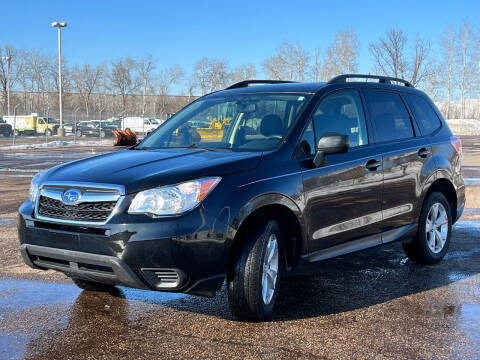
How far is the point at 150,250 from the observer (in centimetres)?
379

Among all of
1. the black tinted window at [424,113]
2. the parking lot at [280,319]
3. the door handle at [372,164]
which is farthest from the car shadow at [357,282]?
the black tinted window at [424,113]

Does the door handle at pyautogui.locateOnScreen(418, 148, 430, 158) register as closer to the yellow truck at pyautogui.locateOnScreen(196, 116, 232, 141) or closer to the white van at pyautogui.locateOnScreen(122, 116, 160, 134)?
the yellow truck at pyautogui.locateOnScreen(196, 116, 232, 141)

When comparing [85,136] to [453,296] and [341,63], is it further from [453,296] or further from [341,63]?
[453,296]

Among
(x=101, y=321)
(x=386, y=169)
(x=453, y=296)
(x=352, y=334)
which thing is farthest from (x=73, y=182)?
(x=453, y=296)

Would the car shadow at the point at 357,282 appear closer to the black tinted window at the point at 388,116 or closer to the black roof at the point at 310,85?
the black tinted window at the point at 388,116

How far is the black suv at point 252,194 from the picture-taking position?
3863 mm

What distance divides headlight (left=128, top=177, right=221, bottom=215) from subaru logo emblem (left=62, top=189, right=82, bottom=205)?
41 centimetres

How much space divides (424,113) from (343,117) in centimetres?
157

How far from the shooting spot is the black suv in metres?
3.86

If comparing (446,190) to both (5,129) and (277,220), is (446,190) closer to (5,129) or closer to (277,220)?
(277,220)

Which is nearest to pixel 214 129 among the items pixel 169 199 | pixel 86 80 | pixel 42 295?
pixel 169 199

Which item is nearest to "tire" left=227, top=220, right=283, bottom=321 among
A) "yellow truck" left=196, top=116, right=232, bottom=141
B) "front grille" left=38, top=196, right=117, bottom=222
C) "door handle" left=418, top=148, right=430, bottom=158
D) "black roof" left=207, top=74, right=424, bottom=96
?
"front grille" left=38, top=196, right=117, bottom=222

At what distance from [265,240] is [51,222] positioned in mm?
1498

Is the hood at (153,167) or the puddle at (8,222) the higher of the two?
the hood at (153,167)
